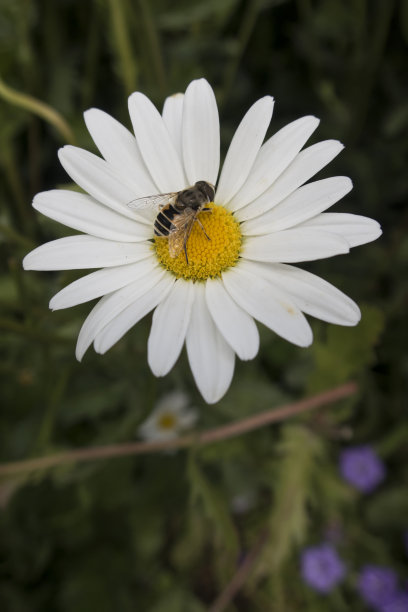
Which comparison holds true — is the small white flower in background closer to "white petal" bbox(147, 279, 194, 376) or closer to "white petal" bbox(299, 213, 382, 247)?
"white petal" bbox(147, 279, 194, 376)

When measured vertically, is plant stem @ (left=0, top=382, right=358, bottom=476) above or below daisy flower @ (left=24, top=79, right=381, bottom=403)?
below

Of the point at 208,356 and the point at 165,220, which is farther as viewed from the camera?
the point at 165,220

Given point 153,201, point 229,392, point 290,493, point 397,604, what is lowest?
point 397,604

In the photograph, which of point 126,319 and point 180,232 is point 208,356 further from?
point 180,232

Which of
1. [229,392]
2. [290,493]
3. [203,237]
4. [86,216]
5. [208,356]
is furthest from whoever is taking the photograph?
[229,392]

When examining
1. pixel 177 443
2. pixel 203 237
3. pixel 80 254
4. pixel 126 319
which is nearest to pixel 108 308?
pixel 126 319

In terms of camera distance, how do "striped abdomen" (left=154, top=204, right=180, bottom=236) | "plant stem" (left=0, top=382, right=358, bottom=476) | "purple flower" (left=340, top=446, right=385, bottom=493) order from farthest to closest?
"purple flower" (left=340, top=446, right=385, bottom=493)
"plant stem" (left=0, top=382, right=358, bottom=476)
"striped abdomen" (left=154, top=204, right=180, bottom=236)

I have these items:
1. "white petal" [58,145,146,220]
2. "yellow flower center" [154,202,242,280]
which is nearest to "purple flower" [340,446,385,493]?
"yellow flower center" [154,202,242,280]
